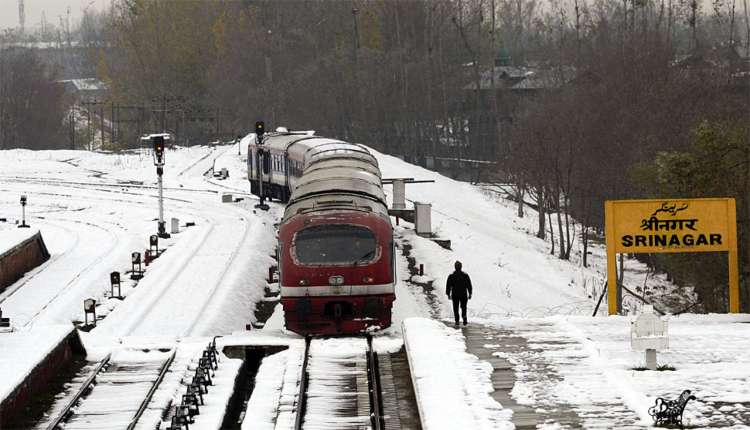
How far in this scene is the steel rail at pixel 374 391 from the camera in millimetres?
17172

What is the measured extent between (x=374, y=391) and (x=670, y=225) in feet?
25.0

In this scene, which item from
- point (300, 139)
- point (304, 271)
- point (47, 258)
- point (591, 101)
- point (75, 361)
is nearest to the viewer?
point (75, 361)

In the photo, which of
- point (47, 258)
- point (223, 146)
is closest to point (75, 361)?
point (47, 258)

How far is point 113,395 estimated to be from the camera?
19.1 m

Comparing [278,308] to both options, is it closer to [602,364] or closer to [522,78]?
[602,364]

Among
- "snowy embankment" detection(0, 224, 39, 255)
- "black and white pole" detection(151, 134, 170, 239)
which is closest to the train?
"snowy embankment" detection(0, 224, 39, 255)

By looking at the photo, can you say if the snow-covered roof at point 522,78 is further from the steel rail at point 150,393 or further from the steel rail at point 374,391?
the steel rail at point 150,393

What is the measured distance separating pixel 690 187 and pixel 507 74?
67.0 metres

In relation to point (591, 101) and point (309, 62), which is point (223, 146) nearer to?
point (309, 62)

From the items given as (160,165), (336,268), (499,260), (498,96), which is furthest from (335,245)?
(498,96)

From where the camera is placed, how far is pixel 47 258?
4088cm

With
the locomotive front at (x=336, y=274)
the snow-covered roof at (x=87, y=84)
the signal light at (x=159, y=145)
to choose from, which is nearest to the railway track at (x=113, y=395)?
the locomotive front at (x=336, y=274)

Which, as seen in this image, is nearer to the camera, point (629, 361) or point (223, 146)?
point (629, 361)

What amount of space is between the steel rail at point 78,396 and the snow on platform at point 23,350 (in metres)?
0.75
